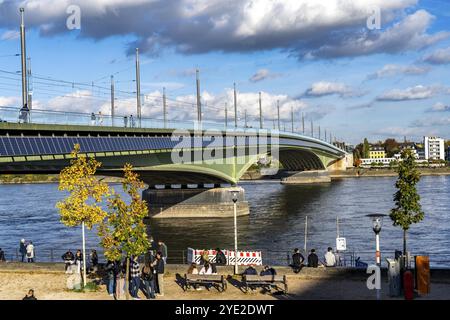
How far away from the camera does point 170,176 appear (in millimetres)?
47719

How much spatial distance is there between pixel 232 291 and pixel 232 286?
1.85ft

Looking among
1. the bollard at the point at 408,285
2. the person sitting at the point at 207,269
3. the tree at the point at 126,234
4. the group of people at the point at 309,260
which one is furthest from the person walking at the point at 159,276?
the bollard at the point at 408,285

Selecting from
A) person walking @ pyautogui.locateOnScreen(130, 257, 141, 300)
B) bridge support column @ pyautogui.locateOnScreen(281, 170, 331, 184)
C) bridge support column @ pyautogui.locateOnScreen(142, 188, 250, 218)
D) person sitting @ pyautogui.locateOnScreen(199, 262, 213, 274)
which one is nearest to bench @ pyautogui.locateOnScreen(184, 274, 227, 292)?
person sitting @ pyautogui.locateOnScreen(199, 262, 213, 274)

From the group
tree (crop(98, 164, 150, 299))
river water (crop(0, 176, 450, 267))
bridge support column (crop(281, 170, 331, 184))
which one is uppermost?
bridge support column (crop(281, 170, 331, 184))

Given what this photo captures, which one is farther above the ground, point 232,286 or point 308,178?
point 308,178

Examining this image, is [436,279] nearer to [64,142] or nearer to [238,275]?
[238,275]

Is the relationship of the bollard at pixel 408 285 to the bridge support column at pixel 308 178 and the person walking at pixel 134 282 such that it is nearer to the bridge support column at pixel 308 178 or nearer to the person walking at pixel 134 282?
the person walking at pixel 134 282

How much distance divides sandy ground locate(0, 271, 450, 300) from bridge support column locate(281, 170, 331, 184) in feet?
305

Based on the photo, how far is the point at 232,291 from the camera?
15906 millimetres

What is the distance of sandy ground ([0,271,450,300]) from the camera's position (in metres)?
15.2

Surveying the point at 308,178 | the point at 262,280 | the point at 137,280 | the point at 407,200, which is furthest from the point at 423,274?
the point at 308,178

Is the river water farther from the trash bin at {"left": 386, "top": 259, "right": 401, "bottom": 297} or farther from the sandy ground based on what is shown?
the trash bin at {"left": 386, "top": 259, "right": 401, "bottom": 297}

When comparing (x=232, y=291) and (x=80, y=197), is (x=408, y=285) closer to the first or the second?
(x=232, y=291)
